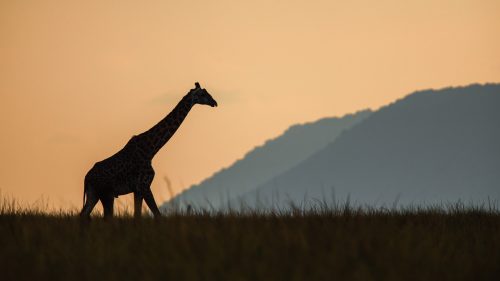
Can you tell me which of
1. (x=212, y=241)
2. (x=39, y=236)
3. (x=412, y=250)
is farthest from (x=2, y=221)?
(x=412, y=250)

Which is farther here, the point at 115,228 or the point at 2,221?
the point at 2,221

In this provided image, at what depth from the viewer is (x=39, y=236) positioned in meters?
8.98

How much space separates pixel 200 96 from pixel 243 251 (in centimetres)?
665

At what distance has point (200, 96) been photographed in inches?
539

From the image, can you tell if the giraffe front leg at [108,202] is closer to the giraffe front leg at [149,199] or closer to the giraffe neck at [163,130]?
the giraffe front leg at [149,199]

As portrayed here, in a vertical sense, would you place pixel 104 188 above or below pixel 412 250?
above

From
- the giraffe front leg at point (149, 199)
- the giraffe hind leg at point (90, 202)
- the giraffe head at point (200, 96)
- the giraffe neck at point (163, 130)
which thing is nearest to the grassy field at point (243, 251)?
the giraffe front leg at point (149, 199)

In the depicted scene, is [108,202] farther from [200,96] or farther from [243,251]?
[243,251]

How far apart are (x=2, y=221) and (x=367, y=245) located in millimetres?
5650

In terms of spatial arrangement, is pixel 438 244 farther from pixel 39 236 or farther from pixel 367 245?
pixel 39 236

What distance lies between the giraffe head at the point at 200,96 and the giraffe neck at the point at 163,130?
11 cm

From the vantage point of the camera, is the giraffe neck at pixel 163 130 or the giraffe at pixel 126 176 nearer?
the giraffe at pixel 126 176

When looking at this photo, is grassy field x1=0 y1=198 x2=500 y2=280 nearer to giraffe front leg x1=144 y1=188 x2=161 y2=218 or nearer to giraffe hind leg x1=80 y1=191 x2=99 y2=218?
giraffe front leg x1=144 y1=188 x2=161 y2=218

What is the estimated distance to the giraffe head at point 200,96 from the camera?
13.6m
